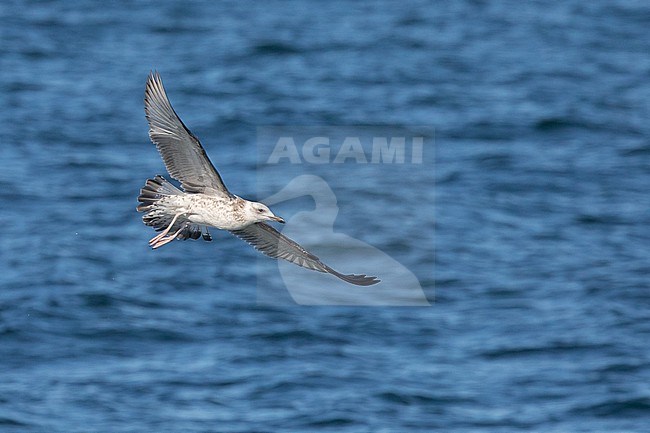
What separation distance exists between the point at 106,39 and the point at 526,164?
9070 millimetres

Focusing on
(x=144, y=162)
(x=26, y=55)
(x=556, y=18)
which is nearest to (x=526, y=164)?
(x=144, y=162)

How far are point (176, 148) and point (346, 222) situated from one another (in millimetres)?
10961

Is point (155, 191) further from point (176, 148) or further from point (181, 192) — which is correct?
point (176, 148)

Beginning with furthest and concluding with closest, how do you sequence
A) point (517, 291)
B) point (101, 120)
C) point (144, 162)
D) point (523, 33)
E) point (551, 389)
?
1. point (523, 33)
2. point (101, 120)
3. point (144, 162)
4. point (517, 291)
5. point (551, 389)

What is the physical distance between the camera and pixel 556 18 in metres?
27.2

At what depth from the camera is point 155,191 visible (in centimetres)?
737

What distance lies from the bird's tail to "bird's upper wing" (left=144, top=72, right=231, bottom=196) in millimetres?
72

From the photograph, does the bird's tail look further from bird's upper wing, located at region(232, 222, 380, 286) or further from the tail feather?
bird's upper wing, located at region(232, 222, 380, 286)

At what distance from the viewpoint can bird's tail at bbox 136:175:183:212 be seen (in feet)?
24.1

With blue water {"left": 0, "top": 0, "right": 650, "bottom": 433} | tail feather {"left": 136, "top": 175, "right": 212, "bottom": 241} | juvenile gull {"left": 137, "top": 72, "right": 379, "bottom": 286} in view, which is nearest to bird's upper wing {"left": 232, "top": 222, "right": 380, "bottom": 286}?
juvenile gull {"left": 137, "top": 72, "right": 379, "bottom": 286}

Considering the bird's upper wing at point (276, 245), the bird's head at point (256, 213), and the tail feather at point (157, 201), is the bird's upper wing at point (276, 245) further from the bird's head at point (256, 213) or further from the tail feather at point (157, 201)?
the tail feather at point (157, 201)

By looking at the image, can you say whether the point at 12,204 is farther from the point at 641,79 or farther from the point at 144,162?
the point at 641,79

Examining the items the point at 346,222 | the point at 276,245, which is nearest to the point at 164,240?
the point at 276,245

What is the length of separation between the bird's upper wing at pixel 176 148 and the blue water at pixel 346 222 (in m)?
6.22
